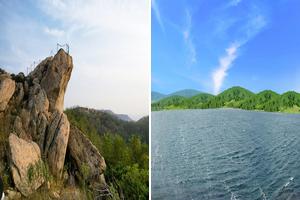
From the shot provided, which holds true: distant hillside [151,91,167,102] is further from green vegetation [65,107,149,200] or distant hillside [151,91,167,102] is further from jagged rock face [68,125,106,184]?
jagged rock face [68,125,106,184]

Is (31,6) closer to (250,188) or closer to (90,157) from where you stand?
(90,157)

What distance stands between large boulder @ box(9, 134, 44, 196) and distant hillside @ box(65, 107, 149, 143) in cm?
56

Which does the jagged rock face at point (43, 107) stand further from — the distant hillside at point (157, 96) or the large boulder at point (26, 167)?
the distant hillside at point (157, 96)

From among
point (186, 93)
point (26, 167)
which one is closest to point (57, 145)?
point (26, 167)

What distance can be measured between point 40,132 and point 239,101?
227 centimetres

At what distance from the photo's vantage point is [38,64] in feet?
21.7

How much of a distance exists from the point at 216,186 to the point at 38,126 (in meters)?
2.13

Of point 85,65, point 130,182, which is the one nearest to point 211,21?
point 85,65

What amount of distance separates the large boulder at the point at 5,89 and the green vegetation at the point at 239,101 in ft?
5.70

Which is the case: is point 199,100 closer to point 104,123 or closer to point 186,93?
point 186,93

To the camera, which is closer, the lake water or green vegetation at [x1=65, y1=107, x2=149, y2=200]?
the lake water

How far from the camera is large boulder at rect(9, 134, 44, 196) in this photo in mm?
6195

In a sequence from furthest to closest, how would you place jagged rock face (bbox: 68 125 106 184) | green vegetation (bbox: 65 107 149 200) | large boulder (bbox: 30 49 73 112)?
large boulder (bbox: 30 49 73 112) → jagged rock face (bbox: 68 125 106 184) → green vegetation (bbox: 65 107 149 200)

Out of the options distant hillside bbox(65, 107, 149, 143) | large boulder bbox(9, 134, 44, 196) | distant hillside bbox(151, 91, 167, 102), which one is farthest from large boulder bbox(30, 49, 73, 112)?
distant hillside bbox(151, 91, 167, 102)
